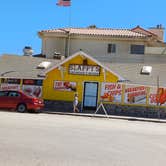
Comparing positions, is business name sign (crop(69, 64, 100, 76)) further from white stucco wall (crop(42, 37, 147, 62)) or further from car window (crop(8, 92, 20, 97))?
white stucco wall (crop(42, 37, 147, 62))

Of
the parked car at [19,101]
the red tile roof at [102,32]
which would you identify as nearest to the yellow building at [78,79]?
the parked car at [19,101]

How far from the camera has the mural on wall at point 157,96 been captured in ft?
122

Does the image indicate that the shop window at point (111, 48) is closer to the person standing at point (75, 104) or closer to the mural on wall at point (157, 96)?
the mural on wall at point (157, 96)

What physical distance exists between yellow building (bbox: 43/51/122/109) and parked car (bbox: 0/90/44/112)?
14.9 feet

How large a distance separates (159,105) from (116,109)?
313cm

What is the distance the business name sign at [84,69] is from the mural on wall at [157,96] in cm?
426

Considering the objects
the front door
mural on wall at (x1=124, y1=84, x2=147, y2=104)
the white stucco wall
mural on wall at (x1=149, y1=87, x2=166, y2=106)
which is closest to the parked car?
the front door

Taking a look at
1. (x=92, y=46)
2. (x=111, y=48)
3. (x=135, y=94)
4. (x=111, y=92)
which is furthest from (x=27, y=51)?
(x=135, y=94)

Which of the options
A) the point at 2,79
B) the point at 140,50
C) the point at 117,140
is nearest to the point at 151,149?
the point at 117,140

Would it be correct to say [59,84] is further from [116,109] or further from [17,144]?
[17,144]

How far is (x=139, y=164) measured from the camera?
12062 millimetres

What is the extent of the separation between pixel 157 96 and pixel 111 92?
3.37 meters

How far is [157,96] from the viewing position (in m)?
37.5

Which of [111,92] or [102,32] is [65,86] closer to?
[111,92]
